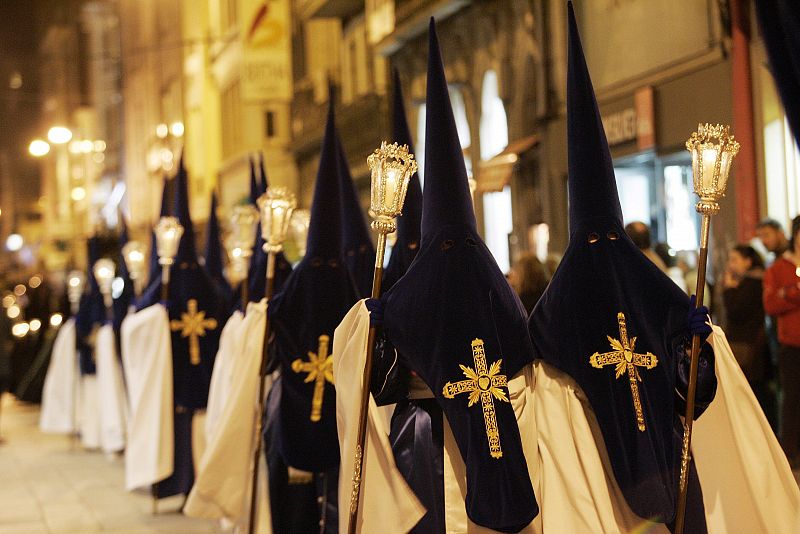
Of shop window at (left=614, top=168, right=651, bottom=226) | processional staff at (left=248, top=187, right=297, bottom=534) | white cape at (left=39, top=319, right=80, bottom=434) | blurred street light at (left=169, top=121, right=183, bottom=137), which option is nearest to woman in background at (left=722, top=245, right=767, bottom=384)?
processional staff at (left=248, top=187, right=297, bottom=534)

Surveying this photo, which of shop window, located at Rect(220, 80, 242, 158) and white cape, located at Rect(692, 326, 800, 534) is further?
shop window, located at Rect(220, 80, 242, 158)

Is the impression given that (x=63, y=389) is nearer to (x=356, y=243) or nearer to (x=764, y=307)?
(x=356, y=243)

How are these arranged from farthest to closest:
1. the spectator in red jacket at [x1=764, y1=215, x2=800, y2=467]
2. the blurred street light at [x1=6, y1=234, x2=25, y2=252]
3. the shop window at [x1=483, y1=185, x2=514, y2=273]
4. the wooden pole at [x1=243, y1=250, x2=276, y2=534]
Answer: the blurred street light at [x1=6, y1=234, x2=25, y2=252] → the shop window at [x1=483, y1=185, x2=514, y2=273] → the spectator in red jacket at [x1=764, y1=215, x2=800, y2=467] → the wooden pole at [x1=243, y1=250, x2=276, y2=534]

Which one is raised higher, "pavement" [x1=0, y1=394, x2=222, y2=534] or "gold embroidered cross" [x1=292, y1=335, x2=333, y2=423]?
"gold embroidered cross" [x1=292, y1=335, x2=333, y2=423]

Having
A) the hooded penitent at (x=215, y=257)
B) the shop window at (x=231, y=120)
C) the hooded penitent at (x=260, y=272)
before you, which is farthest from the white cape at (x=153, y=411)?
the shop window at (x=231, y=120)

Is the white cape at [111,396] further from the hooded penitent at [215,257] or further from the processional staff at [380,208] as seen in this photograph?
the processional staff at [380,208]

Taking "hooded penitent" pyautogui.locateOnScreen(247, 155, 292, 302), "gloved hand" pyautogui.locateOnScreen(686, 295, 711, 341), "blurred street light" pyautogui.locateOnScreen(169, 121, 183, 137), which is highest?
"blurred street light" pyautogui.locateOnScreen(169, 121, 183, 137)

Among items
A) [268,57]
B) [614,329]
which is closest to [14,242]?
[268,57]

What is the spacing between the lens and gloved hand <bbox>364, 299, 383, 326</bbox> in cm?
569

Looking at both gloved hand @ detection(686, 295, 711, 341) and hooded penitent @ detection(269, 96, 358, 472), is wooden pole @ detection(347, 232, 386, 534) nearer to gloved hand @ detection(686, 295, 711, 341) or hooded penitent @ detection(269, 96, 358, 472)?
gloved hand @ detection(686, 295, 711, 341)

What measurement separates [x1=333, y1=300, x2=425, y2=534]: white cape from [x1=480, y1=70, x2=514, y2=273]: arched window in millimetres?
14367

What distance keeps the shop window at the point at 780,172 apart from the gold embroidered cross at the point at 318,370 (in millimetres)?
6540

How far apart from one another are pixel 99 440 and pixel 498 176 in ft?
21.3

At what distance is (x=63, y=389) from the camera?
1602 cm
